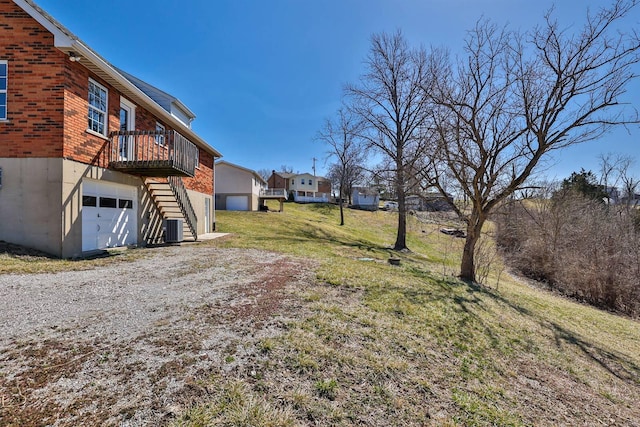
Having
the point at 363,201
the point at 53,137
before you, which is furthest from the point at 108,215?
the point at 363,201

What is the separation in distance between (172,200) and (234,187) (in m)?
17.6

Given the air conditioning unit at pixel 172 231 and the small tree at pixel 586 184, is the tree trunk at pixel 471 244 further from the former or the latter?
the small tree at pixel 586 184

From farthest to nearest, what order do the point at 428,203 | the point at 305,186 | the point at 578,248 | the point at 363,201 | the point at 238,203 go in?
the point at 305,186 < the point at 363,201 < the point at 238,203 < the point at 578,248 < the point at 428,203

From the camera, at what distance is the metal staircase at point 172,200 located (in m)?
12.3

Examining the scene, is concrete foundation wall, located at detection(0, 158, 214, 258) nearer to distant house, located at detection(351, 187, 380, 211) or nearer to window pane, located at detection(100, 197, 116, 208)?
window pane, located at detection(100, 197, 116, 208)

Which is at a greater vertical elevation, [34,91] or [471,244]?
[34,91]

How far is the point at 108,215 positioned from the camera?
979 centimetres

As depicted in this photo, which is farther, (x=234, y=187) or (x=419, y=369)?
(x=234, y=187)

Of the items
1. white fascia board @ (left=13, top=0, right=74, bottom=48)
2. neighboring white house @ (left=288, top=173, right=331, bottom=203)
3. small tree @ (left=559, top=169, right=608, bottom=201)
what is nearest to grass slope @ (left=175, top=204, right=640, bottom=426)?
white fascia board @ (left=13, top=0, right=74, bottom=48)

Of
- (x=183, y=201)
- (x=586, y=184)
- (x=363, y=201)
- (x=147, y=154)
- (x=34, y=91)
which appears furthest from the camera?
(x=363, y=201)

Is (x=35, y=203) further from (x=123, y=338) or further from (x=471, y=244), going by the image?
(x=471, y=244)

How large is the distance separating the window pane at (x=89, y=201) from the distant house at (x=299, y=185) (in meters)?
43.5

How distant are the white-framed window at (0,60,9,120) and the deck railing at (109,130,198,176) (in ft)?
7.87

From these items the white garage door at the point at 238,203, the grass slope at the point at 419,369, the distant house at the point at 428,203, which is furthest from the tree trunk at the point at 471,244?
the white garage door at the point at 238,203
